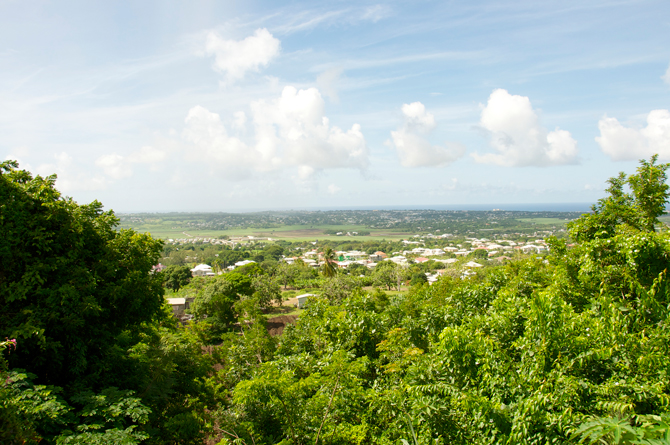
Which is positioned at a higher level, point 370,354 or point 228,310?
point 370,354

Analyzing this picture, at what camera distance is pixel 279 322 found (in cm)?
2586

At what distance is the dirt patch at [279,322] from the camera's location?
23656mm

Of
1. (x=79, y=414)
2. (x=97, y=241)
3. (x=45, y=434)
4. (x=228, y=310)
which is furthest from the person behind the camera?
(x=228, y=310)

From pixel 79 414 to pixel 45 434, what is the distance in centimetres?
55

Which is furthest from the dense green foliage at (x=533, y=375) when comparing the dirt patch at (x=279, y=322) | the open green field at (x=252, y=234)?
the open green field at (x=252, y=234)

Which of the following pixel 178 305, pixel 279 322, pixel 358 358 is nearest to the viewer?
pixel 358 358

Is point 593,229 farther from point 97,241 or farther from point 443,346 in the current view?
point 97,241

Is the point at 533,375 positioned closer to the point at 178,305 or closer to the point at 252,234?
the point at 178,305

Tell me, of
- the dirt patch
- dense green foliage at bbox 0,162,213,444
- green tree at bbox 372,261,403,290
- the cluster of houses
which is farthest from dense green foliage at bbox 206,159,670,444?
green tree at bbox 372,261,403,290

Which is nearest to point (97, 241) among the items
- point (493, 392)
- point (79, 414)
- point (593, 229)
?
point (79, 414)

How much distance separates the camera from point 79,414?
16.8 feet

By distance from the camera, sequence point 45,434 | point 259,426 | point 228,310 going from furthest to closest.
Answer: point 228,310, point 259,426, point 45,434

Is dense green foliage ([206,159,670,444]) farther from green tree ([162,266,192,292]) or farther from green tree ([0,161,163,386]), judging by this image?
green tree ([162,266,192,292])

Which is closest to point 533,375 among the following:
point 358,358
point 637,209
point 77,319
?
point 358,358
